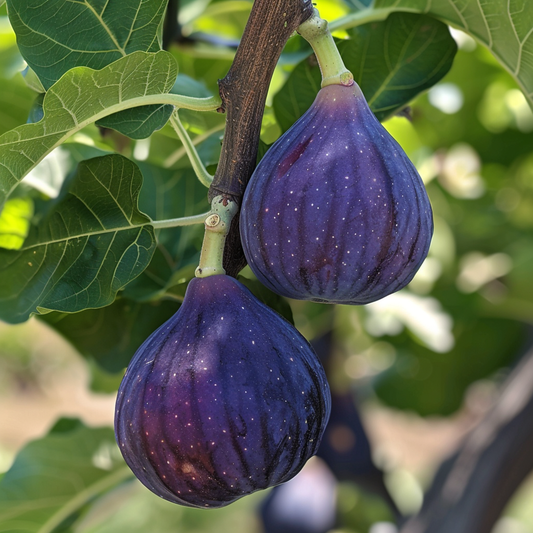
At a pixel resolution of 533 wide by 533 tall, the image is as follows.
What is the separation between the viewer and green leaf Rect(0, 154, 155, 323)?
2.08ft

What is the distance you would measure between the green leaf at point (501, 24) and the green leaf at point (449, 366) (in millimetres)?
994

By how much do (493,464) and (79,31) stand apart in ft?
4.25

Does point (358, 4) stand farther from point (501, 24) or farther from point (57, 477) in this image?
point (57, 477)

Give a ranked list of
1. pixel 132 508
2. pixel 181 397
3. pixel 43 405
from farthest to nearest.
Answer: pixel 43 405 < pixel 132 508 < pixel 181 397

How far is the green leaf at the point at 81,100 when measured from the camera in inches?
21.2

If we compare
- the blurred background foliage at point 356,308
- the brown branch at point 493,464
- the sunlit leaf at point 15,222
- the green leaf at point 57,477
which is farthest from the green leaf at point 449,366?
the sunlit leaf at point 15,222

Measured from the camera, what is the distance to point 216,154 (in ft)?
2.85

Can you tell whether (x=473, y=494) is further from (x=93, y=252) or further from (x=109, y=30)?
(x=109, y=30)

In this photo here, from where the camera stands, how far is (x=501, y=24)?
2.29ft

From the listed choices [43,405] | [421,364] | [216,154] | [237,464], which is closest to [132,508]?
[421,364]

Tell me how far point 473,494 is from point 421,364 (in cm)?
38

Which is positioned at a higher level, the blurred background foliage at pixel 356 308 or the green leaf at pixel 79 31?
the green leaf at pixel 79 31

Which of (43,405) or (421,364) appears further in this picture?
(43,405)

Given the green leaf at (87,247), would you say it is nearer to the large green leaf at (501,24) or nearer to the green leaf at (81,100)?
the green leaf at (81,100)
